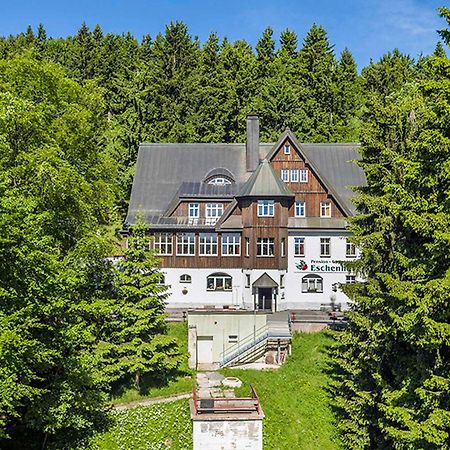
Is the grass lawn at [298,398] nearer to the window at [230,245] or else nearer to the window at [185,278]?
the window at [230,245]

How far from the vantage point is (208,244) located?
42.2 meters

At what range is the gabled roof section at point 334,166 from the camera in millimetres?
42094

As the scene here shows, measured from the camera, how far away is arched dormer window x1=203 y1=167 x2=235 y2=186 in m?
43.6

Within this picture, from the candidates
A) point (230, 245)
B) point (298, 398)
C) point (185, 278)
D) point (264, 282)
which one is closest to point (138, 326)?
point (298, 398)

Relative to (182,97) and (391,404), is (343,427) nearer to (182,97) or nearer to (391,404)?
(391,404)

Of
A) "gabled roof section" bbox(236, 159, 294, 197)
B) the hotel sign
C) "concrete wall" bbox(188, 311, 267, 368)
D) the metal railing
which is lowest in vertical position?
the metal railing

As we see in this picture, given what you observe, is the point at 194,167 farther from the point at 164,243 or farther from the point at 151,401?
the point at 151,401

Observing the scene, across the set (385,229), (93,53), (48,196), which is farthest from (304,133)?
(48,196)

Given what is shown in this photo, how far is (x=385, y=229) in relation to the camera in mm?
24859

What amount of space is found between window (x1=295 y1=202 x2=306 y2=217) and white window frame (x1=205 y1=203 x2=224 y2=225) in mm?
5102

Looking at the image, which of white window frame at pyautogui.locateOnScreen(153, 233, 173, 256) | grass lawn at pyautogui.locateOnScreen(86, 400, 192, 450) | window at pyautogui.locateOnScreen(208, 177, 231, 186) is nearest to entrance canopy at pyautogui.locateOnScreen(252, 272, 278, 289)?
white window frame at pyautogui.locateOnScreen(153, 233, 173, 256)

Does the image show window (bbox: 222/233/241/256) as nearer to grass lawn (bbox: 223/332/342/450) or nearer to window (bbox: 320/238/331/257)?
window (bbox: 320/238/331/257)

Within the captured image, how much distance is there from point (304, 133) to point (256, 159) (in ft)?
64.4

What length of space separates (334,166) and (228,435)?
2523 centimetres
